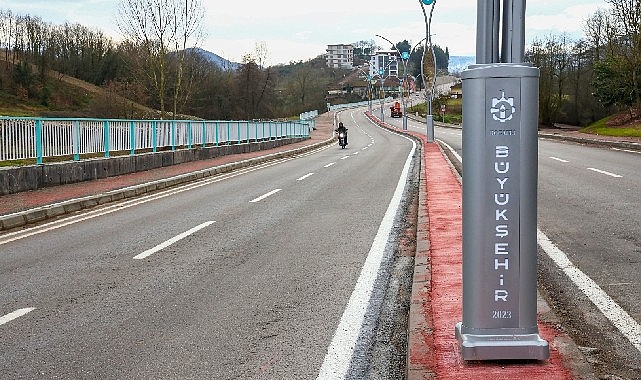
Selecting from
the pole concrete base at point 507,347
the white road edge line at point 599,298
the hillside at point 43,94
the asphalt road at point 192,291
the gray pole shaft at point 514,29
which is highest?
the hillside at point 43,94

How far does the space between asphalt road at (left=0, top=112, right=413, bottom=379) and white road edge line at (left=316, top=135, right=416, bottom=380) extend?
20 millimetres

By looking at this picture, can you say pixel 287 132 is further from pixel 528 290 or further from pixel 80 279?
pixel 528 290

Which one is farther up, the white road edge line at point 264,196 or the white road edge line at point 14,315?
the white road edge line at point 264,196

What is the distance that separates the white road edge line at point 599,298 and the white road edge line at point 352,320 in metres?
1.70

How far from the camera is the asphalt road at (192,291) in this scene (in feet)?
15.4

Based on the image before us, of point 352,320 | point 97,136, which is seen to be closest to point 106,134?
point 97,136

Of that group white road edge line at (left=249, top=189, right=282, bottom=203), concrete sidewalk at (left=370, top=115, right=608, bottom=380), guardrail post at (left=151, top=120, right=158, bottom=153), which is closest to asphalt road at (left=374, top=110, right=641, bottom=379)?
concrete sidewalk at (left=370, top=115, right=608, bottom=380)

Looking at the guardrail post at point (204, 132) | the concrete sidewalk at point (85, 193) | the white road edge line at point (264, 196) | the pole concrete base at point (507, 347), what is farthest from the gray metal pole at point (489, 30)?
the guardrail post at point (204, 132)

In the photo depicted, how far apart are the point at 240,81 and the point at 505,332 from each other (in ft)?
293

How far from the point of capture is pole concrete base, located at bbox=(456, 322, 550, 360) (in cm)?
397

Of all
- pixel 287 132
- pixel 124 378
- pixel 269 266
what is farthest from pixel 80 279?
pixel 287 132

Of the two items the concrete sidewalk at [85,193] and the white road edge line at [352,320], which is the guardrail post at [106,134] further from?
the white road edge line at [352,320]

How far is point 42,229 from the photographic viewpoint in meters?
11.2

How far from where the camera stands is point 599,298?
5.87 meters
